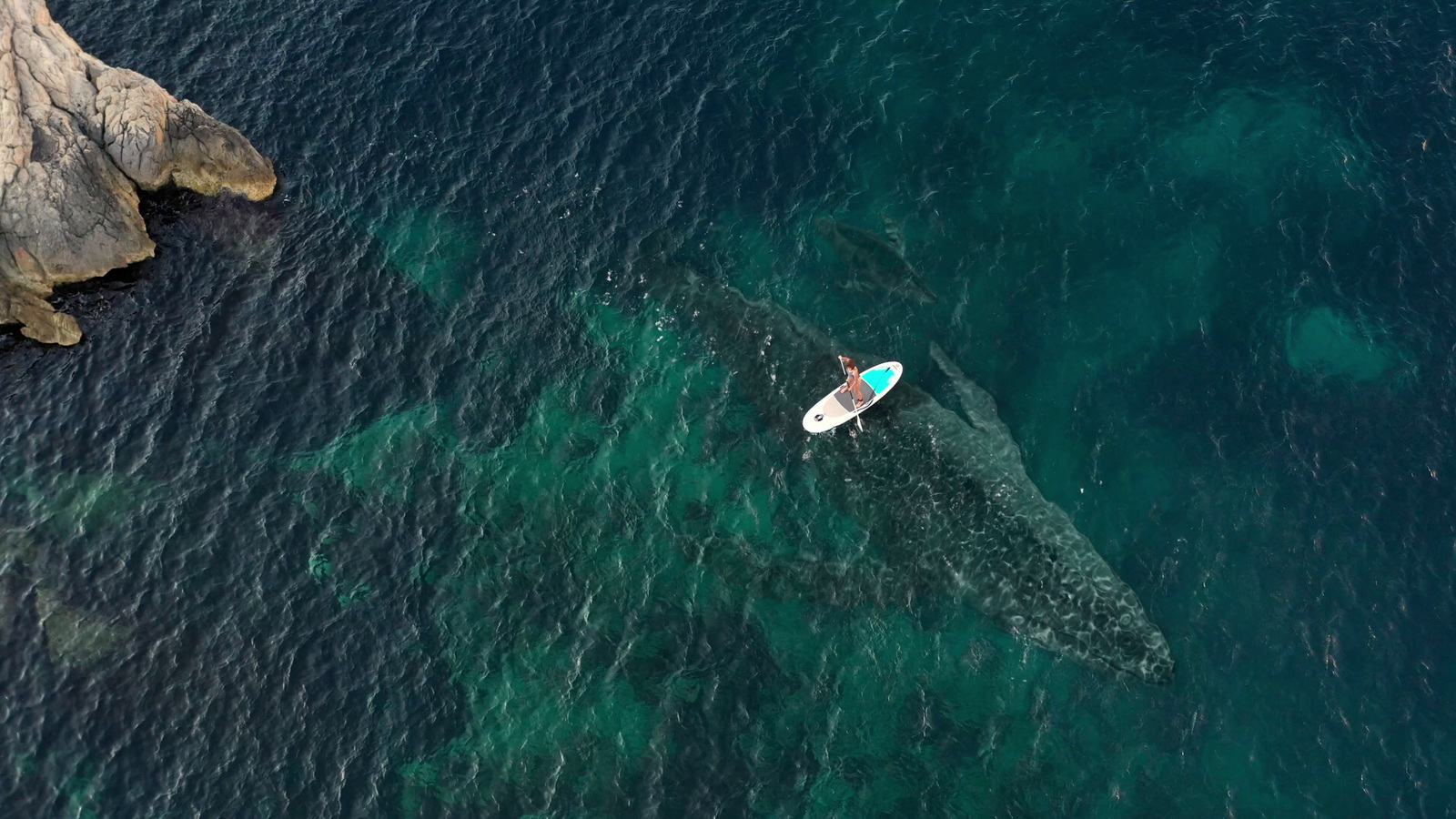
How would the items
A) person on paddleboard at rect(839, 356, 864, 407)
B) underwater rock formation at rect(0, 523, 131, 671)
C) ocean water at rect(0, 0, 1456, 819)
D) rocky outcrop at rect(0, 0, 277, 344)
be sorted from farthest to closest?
rocky outcrop at rect(0, 0, 277, 344), person on paddleboard at rect(839, 356, 864, 407), underwater rock formation at rect(0, 523, 131, 671), ocean water at rect(0, 0, 1456, 819)

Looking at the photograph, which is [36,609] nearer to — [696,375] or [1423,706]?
[696,375]

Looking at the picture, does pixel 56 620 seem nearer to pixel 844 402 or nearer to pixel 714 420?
pixel 714 420

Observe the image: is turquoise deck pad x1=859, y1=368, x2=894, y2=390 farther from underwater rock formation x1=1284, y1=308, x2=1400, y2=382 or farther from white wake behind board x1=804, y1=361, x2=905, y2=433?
underwater rock formation x1=1284, y1=308, x2=1400, y2=382

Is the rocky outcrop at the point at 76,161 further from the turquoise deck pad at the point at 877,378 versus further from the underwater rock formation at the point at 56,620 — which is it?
the turquoise deck pad at the point at 877,378

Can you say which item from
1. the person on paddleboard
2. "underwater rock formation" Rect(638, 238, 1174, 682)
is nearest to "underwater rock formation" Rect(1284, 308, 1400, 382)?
"underwater rock formation" Rect(638, 238, 1174, 682)

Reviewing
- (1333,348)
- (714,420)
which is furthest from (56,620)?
(1333,348)

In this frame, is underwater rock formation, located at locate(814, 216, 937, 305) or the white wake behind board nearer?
the white wake behind board

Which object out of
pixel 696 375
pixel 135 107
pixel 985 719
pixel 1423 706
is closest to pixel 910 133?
pixel 696 375
